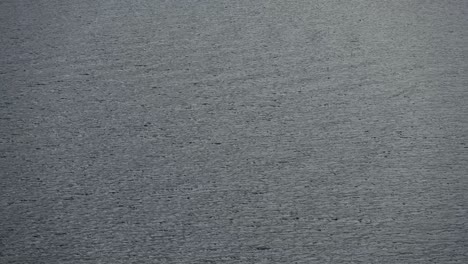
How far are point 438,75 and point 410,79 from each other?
19 centimetres

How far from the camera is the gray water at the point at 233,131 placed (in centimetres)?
258

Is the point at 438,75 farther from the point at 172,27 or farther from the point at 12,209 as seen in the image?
the point at 12,209

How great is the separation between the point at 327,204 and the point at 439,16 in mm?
2373

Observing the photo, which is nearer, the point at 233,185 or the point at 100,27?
the point at 233,185

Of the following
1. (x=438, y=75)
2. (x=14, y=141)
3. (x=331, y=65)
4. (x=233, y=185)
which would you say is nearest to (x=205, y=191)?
(x=233, y=185)

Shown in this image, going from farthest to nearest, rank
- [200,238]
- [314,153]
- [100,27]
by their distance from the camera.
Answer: [100,27] < [314,153] < [200,238]

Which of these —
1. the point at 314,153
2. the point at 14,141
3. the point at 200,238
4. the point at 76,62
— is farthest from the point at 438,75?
the point at 14,141

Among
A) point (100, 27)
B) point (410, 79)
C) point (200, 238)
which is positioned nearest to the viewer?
point (200, 238)

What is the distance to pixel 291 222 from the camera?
105 inches

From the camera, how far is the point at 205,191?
287cm

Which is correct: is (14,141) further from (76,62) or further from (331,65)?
(331,65)

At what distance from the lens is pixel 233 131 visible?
332 cm

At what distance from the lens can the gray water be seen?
102 inches

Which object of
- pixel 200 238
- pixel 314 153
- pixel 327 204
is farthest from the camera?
pixel 314 153
